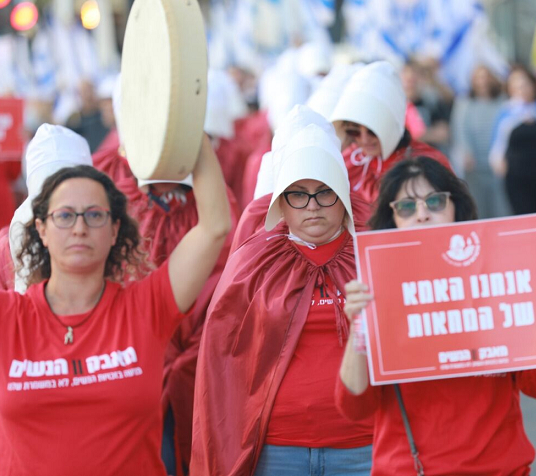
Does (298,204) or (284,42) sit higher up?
(284,42)

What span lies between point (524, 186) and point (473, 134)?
144 cm

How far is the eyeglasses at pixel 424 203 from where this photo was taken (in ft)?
12.6

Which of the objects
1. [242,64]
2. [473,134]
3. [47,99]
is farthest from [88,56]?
[473,134]

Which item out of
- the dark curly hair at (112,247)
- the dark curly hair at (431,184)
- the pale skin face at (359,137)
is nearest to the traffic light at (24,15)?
the pale skin face at (359,137)

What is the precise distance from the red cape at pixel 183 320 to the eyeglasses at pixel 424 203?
6.38 ft

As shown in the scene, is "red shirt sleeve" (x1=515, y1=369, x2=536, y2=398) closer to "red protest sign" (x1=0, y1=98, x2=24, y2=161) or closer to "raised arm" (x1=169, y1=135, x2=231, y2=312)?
"raised arm" (x1=169, y1=135, x2=231, y2=312)

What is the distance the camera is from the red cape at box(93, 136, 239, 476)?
574 centimetres

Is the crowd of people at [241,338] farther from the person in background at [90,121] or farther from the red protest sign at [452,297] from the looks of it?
the person in background at [90,121]

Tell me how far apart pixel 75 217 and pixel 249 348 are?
839 millimetres

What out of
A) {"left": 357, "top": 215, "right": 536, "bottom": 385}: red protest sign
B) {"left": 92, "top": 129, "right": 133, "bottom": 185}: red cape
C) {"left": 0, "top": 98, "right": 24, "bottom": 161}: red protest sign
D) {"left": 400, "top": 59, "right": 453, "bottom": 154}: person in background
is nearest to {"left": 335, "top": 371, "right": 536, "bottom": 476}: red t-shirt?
{"left": 357, "top": 215, "right": 536, "bottom": 385}: red protest sign

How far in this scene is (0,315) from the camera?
13.2 ft

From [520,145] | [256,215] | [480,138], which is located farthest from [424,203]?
[480,138]

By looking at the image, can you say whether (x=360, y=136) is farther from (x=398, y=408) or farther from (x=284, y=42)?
(x=284, y=42)

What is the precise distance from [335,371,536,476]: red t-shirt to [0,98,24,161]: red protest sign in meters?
6.20
